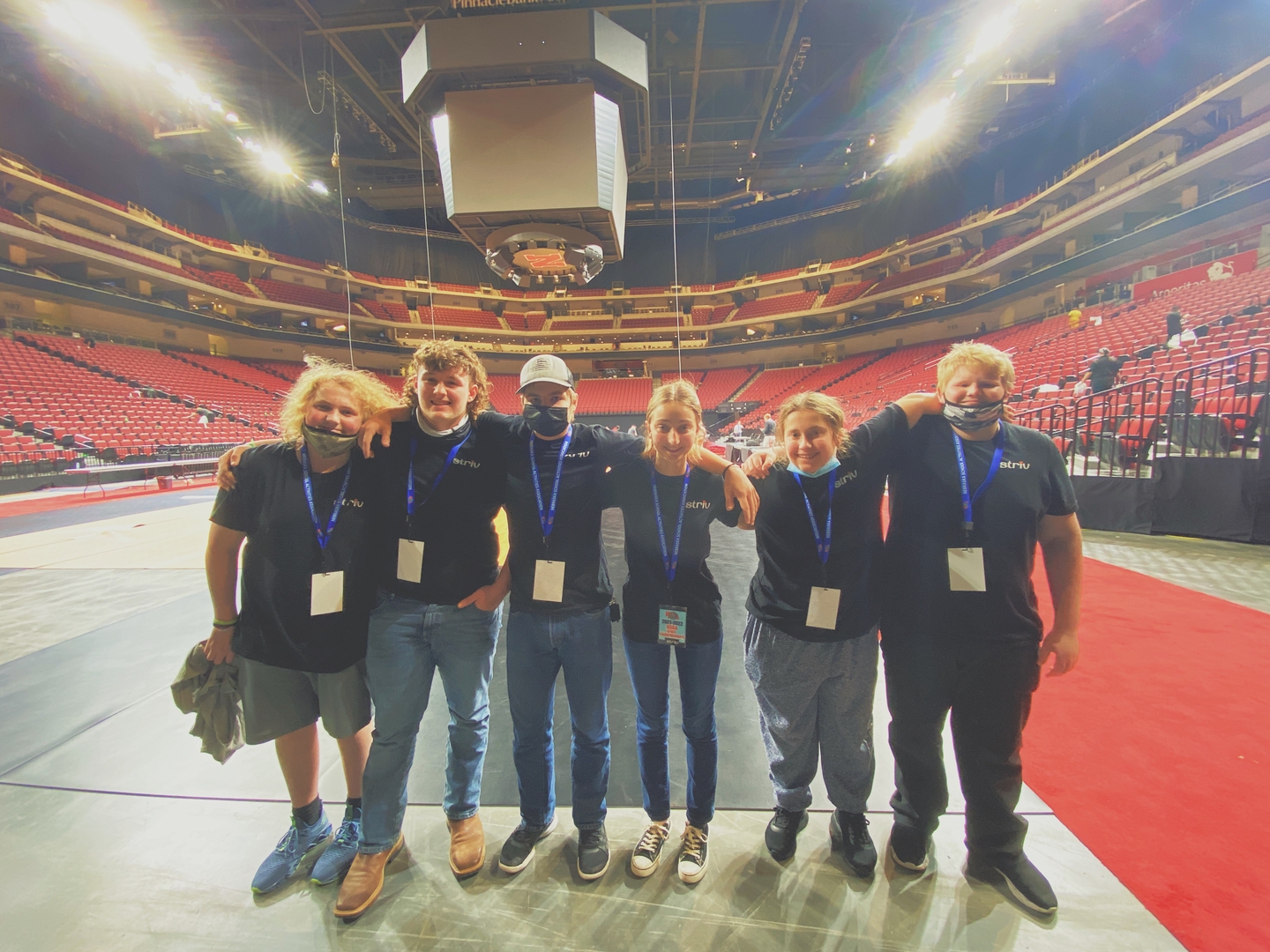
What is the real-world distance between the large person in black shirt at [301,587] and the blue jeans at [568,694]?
533mm

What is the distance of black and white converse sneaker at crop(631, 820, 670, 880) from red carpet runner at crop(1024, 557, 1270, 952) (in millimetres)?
1361

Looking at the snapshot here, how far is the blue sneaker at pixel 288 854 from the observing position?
4.69 ft

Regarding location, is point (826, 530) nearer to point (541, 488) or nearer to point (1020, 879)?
→ point (541, 488)

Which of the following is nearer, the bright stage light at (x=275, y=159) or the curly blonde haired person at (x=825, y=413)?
the curly blonde haired person at (x=825, y=413)

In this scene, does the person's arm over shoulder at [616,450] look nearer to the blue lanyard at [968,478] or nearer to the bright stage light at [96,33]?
the blue lanyard at [968,478]

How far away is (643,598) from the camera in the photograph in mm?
1513

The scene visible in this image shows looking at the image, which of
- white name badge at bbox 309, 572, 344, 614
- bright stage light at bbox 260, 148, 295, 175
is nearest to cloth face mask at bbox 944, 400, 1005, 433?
white name badge at bbox 309, 572, 344, 614

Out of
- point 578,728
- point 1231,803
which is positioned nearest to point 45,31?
point 578,728

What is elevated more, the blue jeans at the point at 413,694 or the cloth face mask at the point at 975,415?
the cloth face mask at the point at 975,415

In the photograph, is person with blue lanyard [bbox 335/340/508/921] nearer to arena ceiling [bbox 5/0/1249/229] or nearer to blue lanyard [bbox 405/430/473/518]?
blue lanyard [bbox 405/430/473/518]

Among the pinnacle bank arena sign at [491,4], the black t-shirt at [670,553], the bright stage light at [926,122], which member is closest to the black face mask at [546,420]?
the black t-shirt at [670,553]

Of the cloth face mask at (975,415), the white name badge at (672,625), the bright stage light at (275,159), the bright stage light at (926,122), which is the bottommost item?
the white name badge at (672,625)

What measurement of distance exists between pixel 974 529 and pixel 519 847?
1.74 metres

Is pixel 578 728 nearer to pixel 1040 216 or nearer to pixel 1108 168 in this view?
pixel 1108 168
